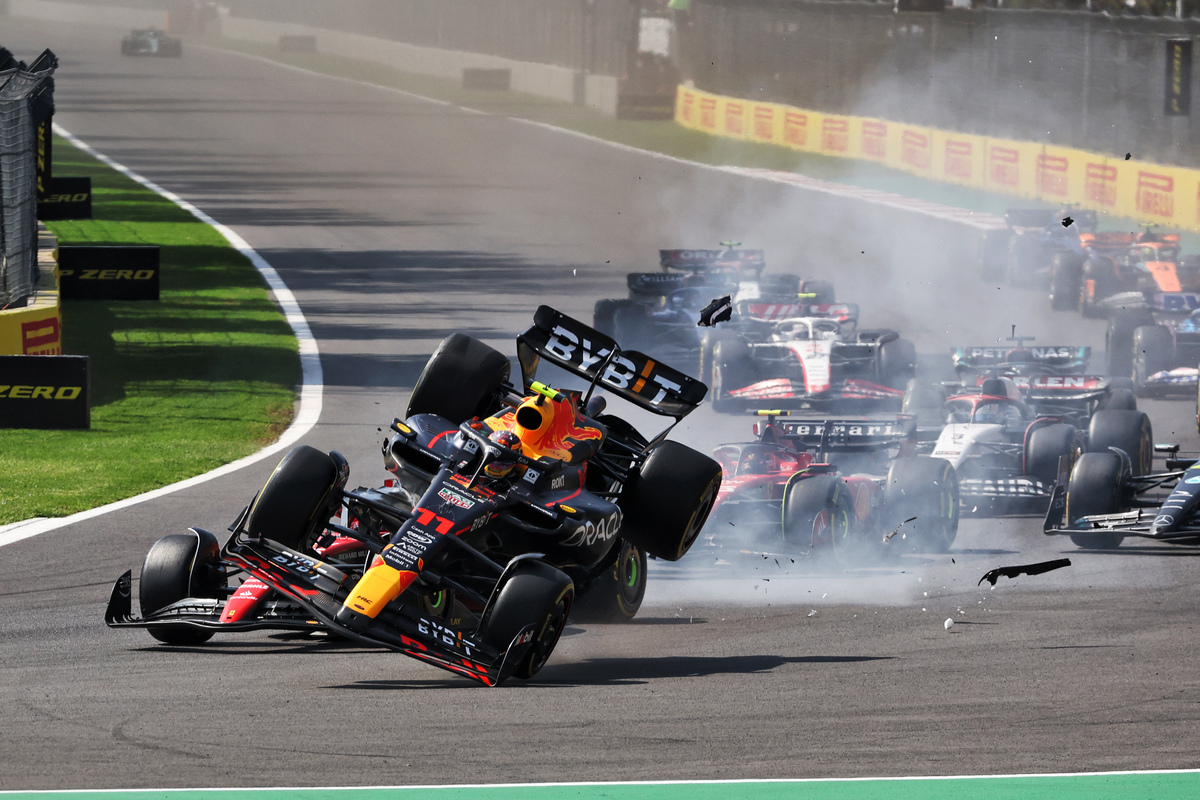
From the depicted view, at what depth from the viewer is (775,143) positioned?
49906 millimetres

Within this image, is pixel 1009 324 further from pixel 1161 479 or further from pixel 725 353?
pixel 1161 479

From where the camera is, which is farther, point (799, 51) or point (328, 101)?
point (328, 101)

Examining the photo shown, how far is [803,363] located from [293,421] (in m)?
5.46

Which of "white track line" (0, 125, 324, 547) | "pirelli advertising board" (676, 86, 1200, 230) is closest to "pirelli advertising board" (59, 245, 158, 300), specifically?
"white track line" (0, 125, 324, 547)

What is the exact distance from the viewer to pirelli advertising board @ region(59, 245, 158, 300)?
82.7 feet

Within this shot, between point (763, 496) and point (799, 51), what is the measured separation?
43130mm

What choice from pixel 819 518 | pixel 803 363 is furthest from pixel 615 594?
pixel 803 363

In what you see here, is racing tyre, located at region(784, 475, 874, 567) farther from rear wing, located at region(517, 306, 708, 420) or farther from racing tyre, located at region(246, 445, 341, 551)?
racing tyre, located at region(246, 445, 341, 551)

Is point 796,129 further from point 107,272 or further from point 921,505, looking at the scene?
point 921,505

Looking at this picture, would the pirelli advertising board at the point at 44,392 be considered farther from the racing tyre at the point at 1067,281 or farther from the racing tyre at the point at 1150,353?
the racing tyre at the point at 1067,281

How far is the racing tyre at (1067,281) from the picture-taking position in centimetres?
2659

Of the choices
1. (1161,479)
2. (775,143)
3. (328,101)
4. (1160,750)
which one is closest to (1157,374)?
(1161,479)

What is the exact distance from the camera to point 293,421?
1856 cm

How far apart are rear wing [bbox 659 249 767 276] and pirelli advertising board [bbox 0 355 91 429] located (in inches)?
361
